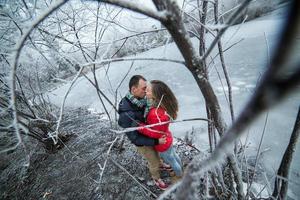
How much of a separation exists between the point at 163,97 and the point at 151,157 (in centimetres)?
87

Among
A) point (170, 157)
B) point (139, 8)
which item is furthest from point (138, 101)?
point (139, 8)

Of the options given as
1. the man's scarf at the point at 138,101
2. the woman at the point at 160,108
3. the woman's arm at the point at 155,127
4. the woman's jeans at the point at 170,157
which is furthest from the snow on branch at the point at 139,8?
the woman's jeans at the point at 170,157

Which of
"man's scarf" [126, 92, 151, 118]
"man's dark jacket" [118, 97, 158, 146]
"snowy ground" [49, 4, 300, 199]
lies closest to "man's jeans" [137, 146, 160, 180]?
"man's dark jacket" [118, 97, 158, 146]

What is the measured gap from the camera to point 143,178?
10.3ft

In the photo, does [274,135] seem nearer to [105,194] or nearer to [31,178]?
[105,194]

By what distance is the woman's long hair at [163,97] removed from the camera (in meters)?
2.21

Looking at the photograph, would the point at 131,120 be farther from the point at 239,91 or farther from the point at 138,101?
the point at 239,91

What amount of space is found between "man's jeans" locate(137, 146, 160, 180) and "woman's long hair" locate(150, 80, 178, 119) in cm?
60

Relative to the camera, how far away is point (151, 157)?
Answer: 2699 millimetres

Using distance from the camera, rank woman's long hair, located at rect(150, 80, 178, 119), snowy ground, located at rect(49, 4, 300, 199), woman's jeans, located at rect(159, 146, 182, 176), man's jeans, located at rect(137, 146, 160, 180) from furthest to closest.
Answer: snowy ground, located at rect(49, 4, 300, 199)
man's jeans, located at rect(137, 146, 160, 180)
woman's jeans, located at rect(159, 146, 182, 176)
woman's long hair, located at rect(150, 80, 178, 119)

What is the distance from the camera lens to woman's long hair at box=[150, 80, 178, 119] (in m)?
2.21

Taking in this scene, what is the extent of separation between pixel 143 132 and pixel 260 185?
145 centimetres

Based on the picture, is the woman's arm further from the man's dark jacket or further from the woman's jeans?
the woman's jeans

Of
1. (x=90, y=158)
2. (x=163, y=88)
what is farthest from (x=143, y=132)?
(x=90, y=158)
